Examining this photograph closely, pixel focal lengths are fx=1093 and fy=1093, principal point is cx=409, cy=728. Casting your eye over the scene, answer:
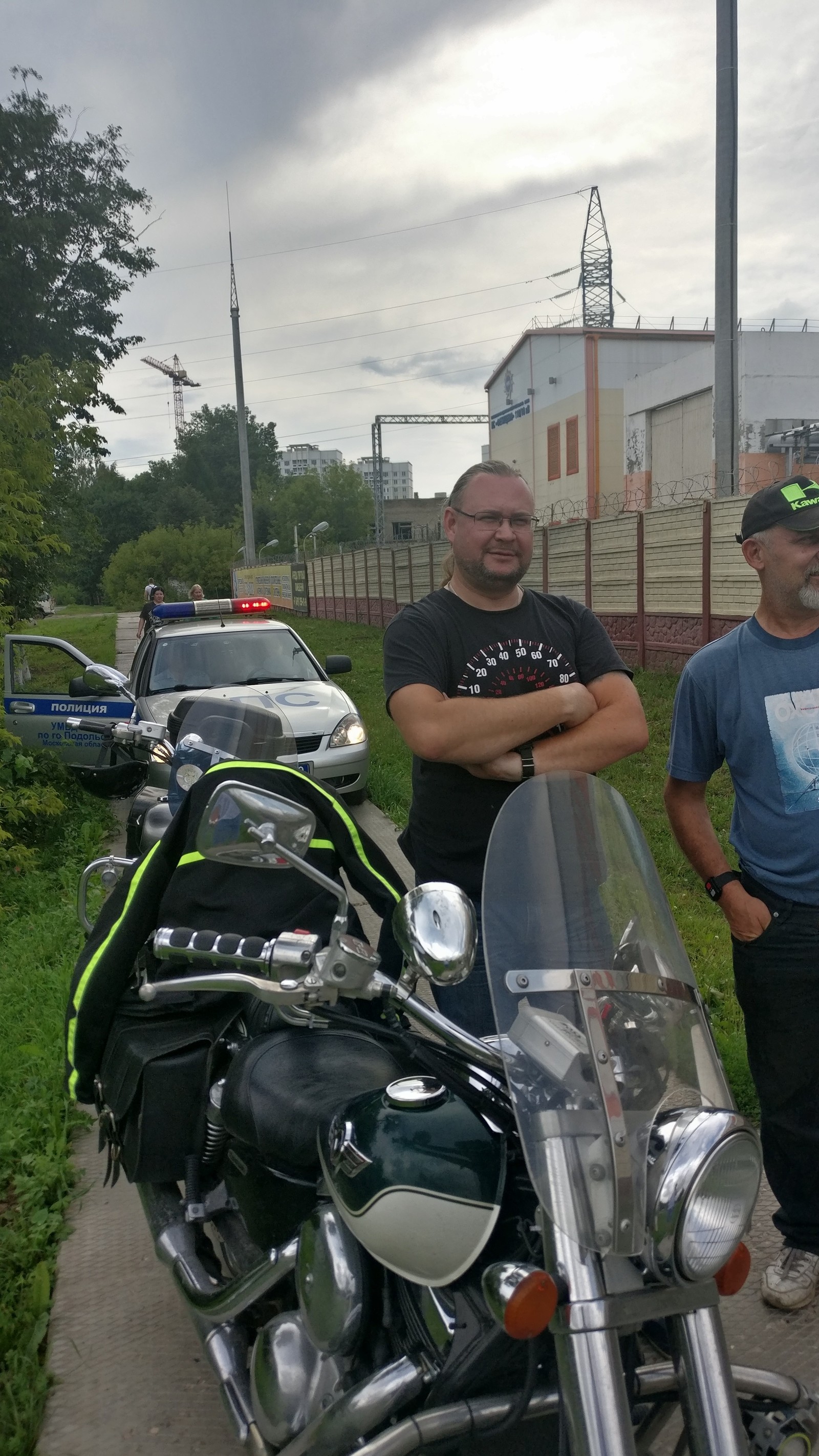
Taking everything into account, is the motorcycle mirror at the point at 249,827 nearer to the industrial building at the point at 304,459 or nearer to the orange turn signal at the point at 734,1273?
the orange turn signal at the point at 734,1273

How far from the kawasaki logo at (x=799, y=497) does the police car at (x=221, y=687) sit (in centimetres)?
487

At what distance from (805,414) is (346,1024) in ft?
107

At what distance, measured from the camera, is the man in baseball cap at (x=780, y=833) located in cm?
264

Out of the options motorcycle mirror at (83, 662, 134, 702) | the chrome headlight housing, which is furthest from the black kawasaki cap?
motorcycle mirror at (83, 662, 134, 702)

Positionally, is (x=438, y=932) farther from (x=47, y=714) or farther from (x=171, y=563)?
(x=171, y=563)

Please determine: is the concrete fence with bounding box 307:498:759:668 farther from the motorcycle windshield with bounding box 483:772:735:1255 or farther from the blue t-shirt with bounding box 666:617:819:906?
the motorcycle windshield with bounding box 483:772:735:1255

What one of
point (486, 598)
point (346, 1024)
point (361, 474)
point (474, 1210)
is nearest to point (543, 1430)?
point (474, 1210)

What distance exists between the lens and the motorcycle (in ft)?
4.33

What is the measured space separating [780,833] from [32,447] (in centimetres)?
827

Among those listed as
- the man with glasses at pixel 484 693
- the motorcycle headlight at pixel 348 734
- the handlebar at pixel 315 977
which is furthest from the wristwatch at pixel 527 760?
the motorcycle headlight at pixel 348 734

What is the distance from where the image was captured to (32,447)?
9344mm

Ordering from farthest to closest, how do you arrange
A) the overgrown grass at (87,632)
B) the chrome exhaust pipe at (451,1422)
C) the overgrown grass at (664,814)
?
the overgrown grass at (87,632) → the overgrown grass at (664,814) → the chrome exhaust pipe at (451,1422)

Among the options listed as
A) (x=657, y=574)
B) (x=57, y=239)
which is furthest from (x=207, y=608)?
(x=57, y=239)

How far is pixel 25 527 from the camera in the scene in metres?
7.67
